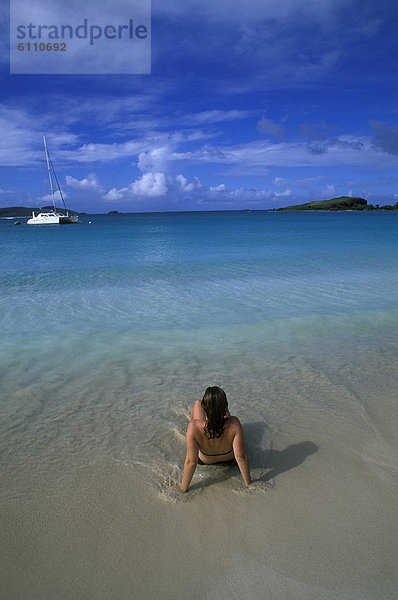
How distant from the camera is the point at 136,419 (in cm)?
546

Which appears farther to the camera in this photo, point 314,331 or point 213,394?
point 314,331

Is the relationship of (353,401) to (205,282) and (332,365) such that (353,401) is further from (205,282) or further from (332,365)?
(205,282)

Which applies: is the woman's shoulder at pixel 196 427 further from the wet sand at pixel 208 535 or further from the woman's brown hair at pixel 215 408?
the wet sand at pixel 208 535

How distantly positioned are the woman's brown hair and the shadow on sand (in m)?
0.83

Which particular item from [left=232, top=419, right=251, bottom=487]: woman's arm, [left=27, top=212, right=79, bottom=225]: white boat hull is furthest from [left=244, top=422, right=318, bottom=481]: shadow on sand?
[left=27, top=212, right=79, bottom=225]: white boat hull

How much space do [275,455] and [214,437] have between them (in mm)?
970

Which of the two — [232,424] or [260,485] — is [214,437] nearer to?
[232,424]

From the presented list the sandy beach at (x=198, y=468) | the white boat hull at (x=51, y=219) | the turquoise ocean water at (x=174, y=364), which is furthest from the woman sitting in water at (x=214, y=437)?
the white boat hull at (x=51, y=219)

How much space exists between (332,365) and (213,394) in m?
4.13

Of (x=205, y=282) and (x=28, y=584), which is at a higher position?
(x=205, y=282)

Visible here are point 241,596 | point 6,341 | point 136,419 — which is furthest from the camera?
point 6,341

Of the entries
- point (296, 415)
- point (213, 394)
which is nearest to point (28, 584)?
point (213, 394)

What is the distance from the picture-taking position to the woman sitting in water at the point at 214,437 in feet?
12.8

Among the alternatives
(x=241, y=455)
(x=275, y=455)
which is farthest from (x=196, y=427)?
(x=275, y=455)
